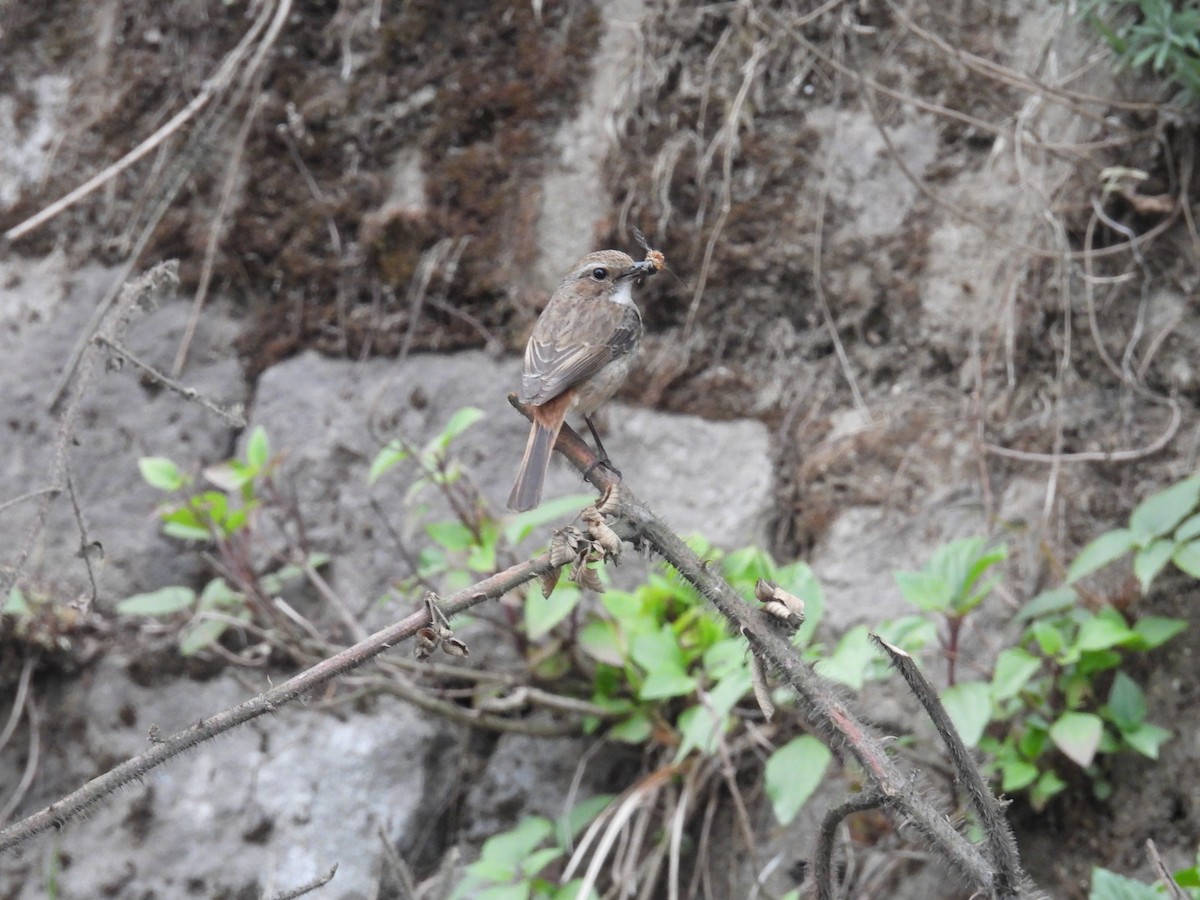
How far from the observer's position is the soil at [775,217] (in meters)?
3.71

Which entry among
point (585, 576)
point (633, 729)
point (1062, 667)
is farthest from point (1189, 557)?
point (585, 576)

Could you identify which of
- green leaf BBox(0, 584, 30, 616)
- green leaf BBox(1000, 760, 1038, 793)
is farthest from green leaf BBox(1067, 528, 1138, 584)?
green leaf BBox(0, 584, 30, 616)

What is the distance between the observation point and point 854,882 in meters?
3.37

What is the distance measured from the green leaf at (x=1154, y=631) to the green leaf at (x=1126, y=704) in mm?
95

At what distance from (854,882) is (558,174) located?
2.65 meters

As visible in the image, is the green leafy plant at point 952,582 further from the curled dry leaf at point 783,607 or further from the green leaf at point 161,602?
the green leaf at point 161,602

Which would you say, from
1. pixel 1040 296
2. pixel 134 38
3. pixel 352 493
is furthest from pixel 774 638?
pixel 134 38

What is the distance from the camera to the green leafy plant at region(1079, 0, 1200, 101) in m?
3.43

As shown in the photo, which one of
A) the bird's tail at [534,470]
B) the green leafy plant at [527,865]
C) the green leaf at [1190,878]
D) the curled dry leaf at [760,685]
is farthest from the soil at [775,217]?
the curled dry leaf at [760,685]

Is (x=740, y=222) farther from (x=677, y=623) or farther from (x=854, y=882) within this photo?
(x=854, y=882)

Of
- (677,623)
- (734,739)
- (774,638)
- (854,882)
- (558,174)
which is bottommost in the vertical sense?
(854,882)

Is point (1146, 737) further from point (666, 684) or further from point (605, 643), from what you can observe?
point (605, 643)

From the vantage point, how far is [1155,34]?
11.4ft

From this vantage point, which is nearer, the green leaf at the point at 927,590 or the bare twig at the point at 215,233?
the green leaf at the point at 927,590
